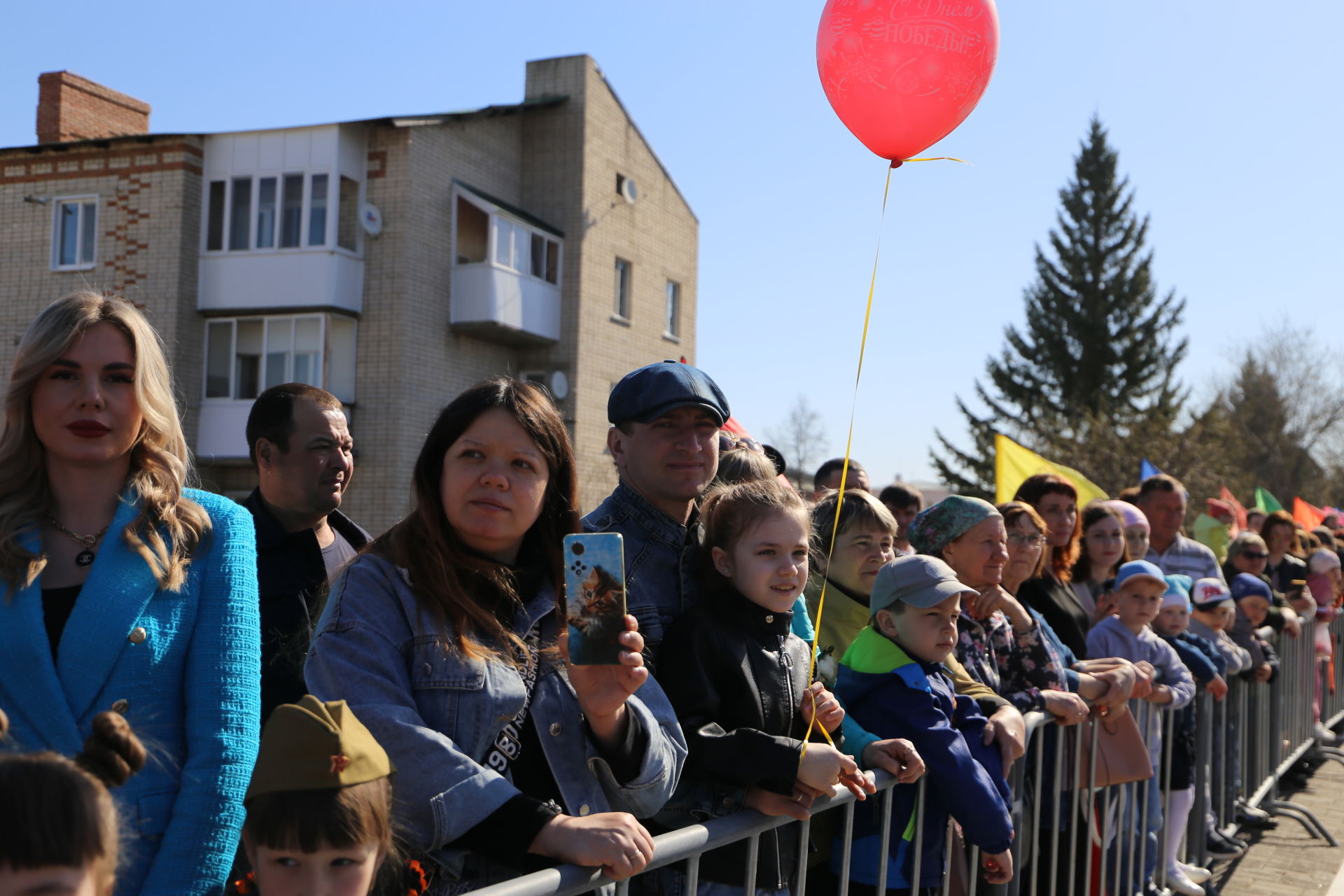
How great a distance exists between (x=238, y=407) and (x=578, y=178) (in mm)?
8777

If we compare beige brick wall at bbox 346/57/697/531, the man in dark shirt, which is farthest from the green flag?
the man in dark shirt

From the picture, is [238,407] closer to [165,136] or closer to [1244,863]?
[165,136]

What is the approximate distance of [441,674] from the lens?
208 cm

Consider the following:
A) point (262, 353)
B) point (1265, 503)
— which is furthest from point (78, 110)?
point (1265, 503)

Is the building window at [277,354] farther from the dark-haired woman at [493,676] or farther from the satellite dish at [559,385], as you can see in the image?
the dark-haired woman at [493,676]

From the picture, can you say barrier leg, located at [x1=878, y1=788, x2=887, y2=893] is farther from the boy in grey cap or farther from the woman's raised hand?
the woman's raised hand

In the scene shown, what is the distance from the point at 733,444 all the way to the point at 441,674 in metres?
2.08

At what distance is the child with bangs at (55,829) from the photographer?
138 centimetres

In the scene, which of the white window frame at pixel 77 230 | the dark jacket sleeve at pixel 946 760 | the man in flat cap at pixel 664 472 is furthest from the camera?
the white window frame at pixel 77 230

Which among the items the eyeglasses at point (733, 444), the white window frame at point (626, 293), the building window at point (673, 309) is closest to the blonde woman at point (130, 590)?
the eyeglasses at point (733, 444)

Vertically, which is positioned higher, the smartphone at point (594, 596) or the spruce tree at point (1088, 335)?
the spruce tree at point (1088, 335)

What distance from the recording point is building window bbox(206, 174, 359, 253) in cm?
2159

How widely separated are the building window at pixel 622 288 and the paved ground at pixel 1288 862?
20.4 m

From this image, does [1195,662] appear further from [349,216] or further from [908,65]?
[349,216]
